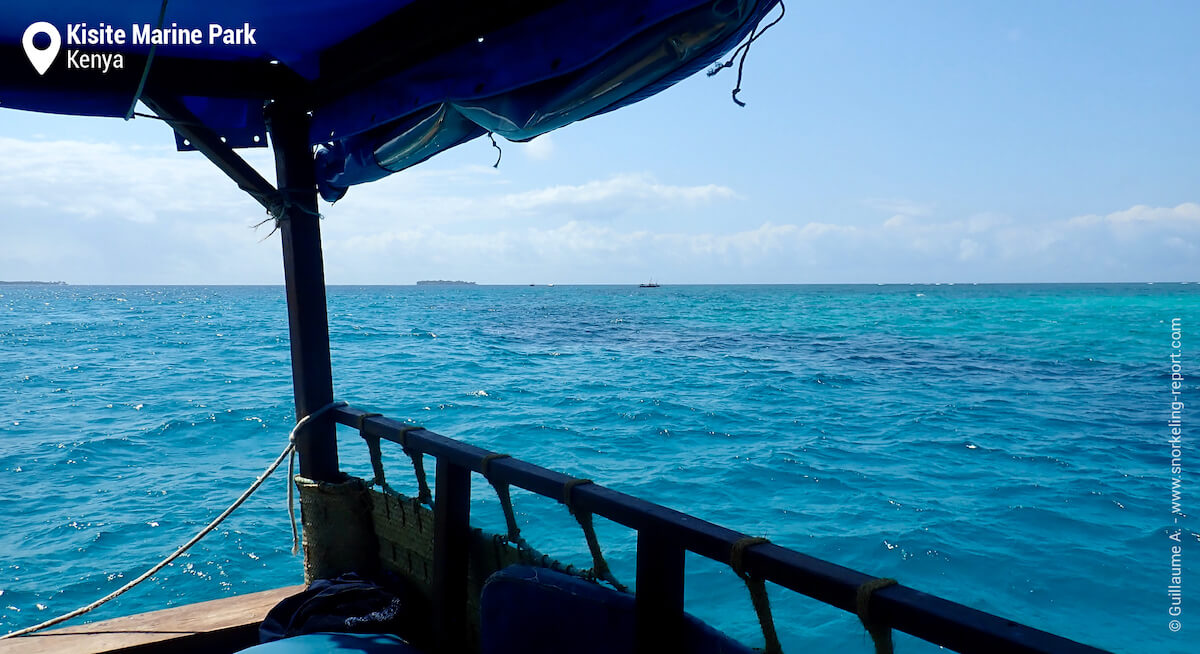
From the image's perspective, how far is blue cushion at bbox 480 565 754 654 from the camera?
5.90 ft

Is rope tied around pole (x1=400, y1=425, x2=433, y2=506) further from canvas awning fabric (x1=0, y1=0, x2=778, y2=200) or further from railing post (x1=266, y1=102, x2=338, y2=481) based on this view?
canvas awning fabric (x1=0, y1=0, x2=778, y2=200)

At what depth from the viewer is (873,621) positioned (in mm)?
1332

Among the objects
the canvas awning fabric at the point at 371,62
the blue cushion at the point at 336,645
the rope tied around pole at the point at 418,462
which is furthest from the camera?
the rope tied around pole at the point at 418,462

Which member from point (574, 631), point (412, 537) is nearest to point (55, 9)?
point (412, 537)

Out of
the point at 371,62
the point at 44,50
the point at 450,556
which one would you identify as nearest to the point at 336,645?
the point at 450,556

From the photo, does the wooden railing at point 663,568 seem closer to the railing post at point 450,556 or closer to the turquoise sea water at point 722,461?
the railing post at point 450,556

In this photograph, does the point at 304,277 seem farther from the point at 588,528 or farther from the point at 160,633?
the point at 588,528

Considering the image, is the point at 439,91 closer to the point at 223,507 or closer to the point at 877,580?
the point at 877,580

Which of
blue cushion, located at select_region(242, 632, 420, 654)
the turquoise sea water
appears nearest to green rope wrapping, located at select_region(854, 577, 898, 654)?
blue cushion, located at select_region(242, 632, 420, 654)

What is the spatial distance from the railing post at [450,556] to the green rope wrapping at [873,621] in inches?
59.1

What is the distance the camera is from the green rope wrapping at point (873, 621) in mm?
1329

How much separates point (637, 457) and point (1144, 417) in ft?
33.4

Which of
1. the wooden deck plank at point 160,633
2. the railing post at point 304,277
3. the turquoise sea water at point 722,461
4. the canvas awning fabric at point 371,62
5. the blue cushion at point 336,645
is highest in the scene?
the canvas awning fabric at point 371,62

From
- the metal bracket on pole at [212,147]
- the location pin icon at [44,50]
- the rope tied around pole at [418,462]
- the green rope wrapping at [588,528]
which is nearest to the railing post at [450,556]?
the rope tied around pole at [418,462]
